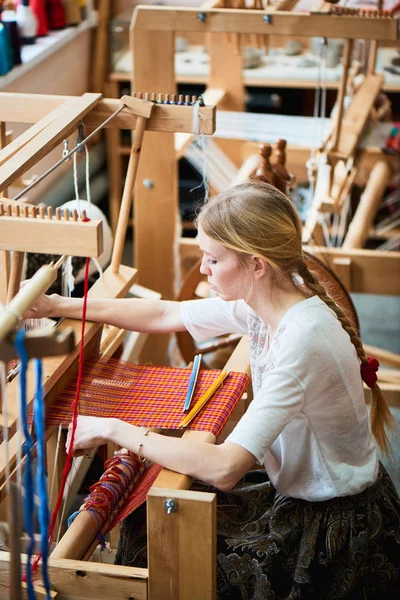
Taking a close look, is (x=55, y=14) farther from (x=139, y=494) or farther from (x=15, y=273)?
(x=139, y=494)

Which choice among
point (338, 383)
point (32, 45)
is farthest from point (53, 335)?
point (32, 45)

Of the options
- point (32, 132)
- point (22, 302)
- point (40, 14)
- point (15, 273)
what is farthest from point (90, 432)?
point (40, 14)

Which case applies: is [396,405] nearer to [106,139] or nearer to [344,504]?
[344,504]

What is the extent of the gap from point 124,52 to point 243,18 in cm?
268

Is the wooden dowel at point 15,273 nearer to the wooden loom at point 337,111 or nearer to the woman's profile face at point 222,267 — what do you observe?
the woman's profile face at point 222,267

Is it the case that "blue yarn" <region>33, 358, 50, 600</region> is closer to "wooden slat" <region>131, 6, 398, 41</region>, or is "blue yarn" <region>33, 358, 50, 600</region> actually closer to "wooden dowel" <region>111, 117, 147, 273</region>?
"wooden dowel" <region>111, 117, 147, 273</region>

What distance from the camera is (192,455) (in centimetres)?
152

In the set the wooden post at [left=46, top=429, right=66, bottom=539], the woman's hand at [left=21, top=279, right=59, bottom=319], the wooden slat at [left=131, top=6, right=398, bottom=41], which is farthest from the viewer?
the wooden slat at [left=131, top=6, right=398, bottom=41]

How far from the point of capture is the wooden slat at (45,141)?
1.56 m

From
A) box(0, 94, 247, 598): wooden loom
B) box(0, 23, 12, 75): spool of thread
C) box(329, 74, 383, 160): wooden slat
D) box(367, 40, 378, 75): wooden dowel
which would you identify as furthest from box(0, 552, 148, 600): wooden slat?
box(367, 40, 378, 75): wooden dowel

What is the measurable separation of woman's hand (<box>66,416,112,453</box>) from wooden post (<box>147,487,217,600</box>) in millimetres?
183

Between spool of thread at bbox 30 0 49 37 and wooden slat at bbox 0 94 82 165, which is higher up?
wooden slat at bbox 0 94 82 165

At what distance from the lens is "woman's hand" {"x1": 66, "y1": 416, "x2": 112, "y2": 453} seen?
157 centimetres

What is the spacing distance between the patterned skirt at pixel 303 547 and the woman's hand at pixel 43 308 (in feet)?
1.50
